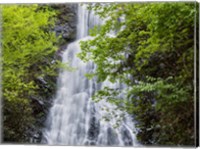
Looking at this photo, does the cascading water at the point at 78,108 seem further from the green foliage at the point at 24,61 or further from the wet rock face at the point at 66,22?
the green foliage at the point at 24,61

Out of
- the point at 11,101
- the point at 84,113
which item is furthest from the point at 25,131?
the point at 84,113

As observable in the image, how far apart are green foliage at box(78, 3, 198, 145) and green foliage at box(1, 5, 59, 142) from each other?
31 cm

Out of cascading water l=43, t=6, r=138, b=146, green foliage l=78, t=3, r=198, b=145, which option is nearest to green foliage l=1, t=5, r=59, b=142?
cascading water l=43, t=6, r=138, b=146

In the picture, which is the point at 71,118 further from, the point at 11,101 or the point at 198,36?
the point at 198,36

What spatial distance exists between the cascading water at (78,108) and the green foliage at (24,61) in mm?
154

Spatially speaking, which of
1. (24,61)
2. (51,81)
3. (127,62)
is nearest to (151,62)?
(127,62)

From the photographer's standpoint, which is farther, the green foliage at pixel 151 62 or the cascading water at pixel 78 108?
the cascading water at pixel 78 108

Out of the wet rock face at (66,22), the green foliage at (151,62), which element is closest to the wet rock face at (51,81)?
the wet rock face at (66,22)

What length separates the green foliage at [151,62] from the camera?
3.65 metres

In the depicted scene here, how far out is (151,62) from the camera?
3.73 m

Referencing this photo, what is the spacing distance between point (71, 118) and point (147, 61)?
0.74 m

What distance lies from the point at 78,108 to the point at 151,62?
0.67 m

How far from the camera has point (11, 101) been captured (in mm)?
3902

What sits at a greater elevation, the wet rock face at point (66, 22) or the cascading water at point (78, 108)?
the wet rock face at point (66, 22)
